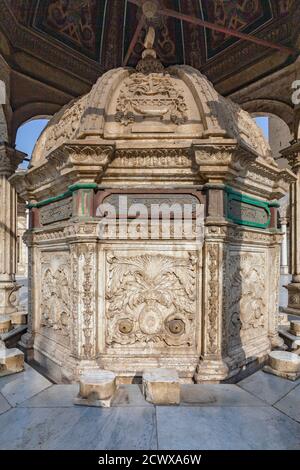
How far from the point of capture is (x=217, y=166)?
318 cm

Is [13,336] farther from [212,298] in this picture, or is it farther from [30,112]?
[30,112]

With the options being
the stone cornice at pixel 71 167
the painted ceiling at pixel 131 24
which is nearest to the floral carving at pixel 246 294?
the stone cornice at pixel 71 167

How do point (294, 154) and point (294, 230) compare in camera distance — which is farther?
point (294, 230)

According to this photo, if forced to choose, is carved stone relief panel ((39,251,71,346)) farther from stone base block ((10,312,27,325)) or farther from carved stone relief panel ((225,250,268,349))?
carved stone relief panel ((225,250,268,349))

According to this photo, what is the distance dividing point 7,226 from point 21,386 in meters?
5.88

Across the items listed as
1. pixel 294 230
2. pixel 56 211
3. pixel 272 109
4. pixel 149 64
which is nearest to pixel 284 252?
pixel 294 230

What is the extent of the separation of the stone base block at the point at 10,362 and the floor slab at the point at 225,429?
189cm

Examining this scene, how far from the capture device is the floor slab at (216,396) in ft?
8.73

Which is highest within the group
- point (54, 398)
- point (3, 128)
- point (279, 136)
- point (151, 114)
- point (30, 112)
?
point (279, 136)

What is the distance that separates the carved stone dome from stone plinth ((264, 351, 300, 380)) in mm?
2563

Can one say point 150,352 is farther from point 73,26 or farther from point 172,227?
point 73,26

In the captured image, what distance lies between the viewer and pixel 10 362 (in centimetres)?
331
